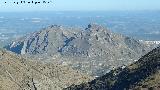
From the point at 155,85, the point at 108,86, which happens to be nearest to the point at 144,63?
the point at 108,86

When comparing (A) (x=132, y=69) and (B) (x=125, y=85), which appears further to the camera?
(A) (x=132, y=69)

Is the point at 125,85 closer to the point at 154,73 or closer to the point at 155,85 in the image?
the point at 154,73

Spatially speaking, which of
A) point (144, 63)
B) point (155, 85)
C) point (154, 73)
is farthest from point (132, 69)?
point (155, 85)

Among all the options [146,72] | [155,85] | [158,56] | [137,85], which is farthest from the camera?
[158,56]

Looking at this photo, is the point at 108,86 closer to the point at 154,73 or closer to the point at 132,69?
the point at 132,69

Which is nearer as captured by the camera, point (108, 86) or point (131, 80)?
point (131, 80)

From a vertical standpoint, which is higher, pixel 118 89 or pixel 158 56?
pixel 158 56

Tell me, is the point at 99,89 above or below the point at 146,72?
below

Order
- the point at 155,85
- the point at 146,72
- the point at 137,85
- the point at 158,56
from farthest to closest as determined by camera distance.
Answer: the point at 158,56
the point at 146,72
the point at 137,85
the point at 155,85

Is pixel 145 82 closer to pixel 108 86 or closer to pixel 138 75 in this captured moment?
pixel 138 75
